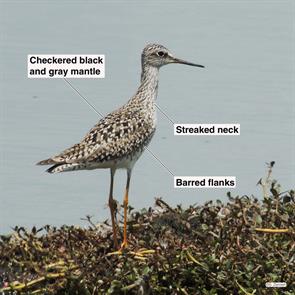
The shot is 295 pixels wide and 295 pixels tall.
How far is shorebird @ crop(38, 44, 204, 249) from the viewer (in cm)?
851

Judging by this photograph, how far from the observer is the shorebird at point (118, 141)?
8508 mm

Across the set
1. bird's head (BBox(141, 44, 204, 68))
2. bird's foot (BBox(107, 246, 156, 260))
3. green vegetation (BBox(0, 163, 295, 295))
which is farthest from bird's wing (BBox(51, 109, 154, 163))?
bird's foot (BBox(107, 246, 156, 260))

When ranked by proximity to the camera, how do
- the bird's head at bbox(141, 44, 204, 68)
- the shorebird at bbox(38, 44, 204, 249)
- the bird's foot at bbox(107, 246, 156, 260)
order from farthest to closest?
the bird's head at bbox(141, 44, 204, 68) → the shorebird at bbox(38, 44, 204, 249) → the bird's foot at bbox(107, 246, 156, 260)

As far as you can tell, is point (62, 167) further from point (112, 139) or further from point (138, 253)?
point (138, 253)

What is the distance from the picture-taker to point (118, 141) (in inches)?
346

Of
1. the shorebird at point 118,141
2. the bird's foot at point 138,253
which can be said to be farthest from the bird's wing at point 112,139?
the bird's foot at point 138,253

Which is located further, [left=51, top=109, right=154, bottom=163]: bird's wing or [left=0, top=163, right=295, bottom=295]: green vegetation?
[left=51, top=109, right=154, bottom=163]: bird's wing

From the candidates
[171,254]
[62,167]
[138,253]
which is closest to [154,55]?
[62,167]

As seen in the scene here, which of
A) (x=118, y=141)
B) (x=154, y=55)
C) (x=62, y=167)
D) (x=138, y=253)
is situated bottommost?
(x=138, y=253)

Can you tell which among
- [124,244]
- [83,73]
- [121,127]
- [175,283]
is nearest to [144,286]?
[175,283]

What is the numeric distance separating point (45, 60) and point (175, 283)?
130 inches

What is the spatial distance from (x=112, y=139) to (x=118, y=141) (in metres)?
0.06

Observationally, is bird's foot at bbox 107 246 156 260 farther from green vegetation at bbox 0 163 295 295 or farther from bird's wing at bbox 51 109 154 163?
bird's wing at bbox 51 109 154 163

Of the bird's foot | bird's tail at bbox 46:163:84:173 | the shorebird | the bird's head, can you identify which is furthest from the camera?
the bird's head
